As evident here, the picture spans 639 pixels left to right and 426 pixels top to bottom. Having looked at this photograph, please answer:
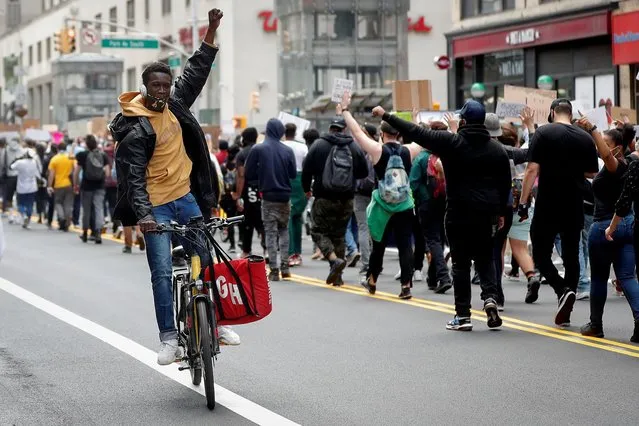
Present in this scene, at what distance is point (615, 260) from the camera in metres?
11.2

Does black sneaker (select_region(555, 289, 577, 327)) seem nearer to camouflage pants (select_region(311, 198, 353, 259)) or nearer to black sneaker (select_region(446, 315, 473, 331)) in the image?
black sneaker (select_region(446, 315, 473, 331))

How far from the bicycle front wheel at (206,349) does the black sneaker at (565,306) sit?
448 cm

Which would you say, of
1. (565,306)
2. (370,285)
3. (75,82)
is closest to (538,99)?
(370,285)

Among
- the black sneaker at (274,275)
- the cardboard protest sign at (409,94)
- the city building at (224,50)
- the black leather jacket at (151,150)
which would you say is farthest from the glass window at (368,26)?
the black leather jacket at (151,150)

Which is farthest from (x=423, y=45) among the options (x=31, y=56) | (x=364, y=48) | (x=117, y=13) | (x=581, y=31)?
(x=31, y=56)

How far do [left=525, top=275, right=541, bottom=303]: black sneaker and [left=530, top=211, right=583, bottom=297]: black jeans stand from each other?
5.64 ft

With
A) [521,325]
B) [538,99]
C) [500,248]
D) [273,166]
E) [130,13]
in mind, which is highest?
[130,13]

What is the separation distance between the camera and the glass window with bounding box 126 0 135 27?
75.5 meters

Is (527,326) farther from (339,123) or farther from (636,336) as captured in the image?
(339,123)

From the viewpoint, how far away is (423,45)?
211ft

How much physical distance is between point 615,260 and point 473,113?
1.63 metres

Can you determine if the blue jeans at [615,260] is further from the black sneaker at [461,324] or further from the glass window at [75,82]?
the glass window at [75,82]

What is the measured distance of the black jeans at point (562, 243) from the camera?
470 inches

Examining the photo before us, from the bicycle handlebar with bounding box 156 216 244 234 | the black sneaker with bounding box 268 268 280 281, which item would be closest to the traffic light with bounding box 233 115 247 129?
the black sneaker with bounding box 268 268 280 281
